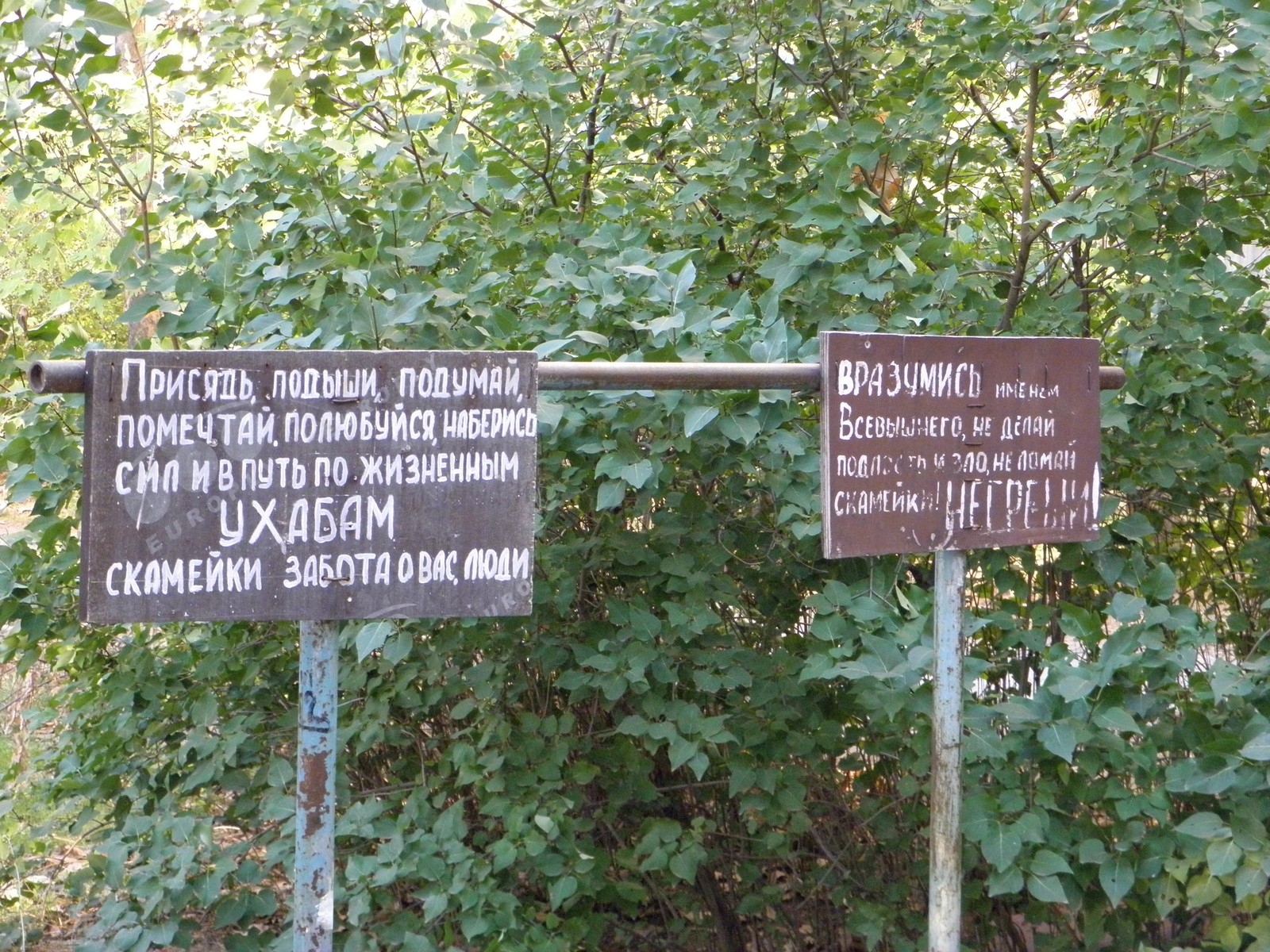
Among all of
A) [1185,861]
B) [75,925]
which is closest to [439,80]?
[1185,861]

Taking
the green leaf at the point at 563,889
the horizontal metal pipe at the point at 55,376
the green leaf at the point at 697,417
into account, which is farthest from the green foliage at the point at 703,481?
the horizontal metal pipe at the point at 55,376

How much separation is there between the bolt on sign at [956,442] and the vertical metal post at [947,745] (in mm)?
95

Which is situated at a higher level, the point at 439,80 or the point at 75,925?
the point at 439,80

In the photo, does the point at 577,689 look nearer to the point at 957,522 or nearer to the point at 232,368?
the point at 957,522

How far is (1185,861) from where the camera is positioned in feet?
8.00

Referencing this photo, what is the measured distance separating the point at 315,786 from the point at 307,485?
462 millimetres

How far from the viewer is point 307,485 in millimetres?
1755

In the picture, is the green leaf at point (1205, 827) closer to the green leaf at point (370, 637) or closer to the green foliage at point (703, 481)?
the green foliage at point (703, 481)

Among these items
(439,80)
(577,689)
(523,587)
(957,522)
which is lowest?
(577,689)

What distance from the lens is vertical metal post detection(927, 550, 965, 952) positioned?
2311mm

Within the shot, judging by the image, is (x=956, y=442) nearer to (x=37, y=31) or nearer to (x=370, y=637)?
(x=370, y=637)

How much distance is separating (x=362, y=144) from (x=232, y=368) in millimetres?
2031

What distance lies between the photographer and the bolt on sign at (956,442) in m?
2.13

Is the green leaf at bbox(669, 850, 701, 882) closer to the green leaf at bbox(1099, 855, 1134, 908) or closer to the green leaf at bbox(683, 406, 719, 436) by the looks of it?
the green leaf at bbox(1099, 855, 1134, 908)
